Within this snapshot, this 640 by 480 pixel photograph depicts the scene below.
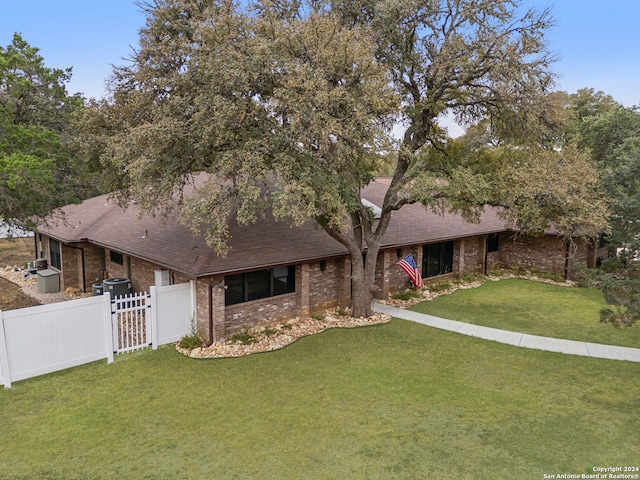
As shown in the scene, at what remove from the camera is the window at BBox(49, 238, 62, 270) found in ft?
60.8

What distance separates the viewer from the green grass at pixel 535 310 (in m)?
12.6

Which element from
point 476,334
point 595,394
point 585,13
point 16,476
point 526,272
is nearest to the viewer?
point 16,476

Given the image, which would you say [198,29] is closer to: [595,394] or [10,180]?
[10,180]

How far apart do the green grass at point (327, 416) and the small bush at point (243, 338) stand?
102 cm

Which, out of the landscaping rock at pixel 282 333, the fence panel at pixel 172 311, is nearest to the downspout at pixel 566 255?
the landscaping rock at pixel 282 333

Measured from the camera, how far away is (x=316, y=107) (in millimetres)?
9109

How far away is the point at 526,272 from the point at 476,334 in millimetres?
10436

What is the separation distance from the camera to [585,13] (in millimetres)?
15734

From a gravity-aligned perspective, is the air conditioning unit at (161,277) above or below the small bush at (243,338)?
above

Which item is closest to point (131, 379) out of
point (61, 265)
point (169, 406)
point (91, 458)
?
point (169, 406)

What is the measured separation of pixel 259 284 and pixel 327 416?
18.1ft

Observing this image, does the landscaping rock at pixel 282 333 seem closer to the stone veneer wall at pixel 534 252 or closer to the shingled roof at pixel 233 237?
the shingled roof at pixel 233 237

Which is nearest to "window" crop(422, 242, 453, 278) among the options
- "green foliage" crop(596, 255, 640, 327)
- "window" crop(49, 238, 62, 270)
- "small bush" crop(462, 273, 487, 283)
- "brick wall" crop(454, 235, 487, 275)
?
"brick wall" crop(454, 235, 487, 275)

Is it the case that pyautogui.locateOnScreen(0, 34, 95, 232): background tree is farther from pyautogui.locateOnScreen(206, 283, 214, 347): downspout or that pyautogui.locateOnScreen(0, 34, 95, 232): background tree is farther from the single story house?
pyautogui.locateOnScreen(206, 283, 214, 347): downspout
